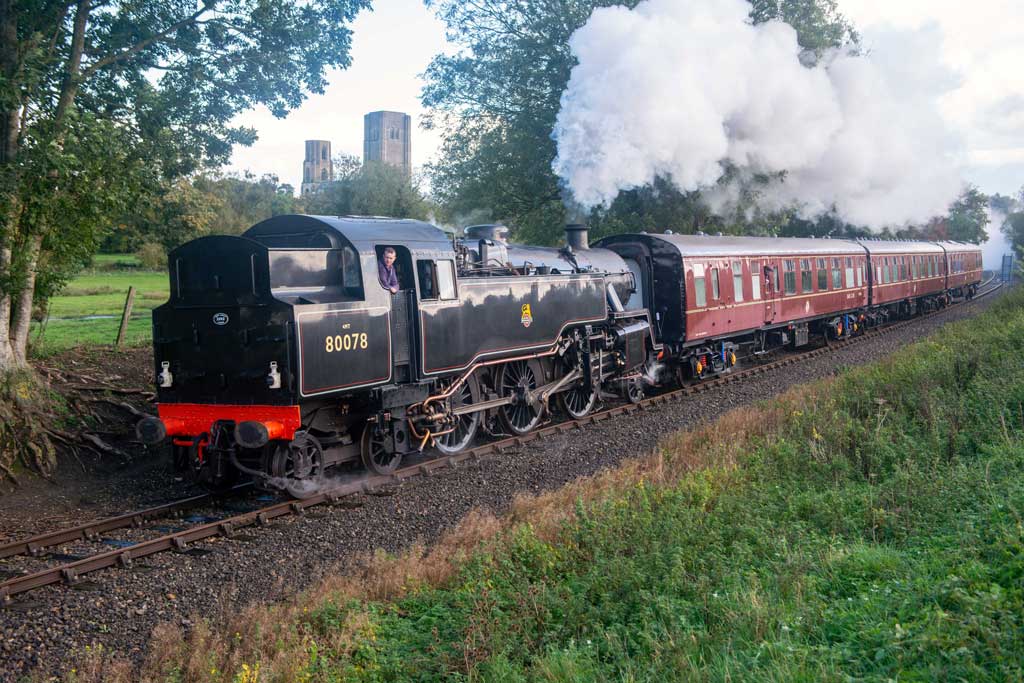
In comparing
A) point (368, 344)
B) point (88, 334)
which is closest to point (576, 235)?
point (368, 344)

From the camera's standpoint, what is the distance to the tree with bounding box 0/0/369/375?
1018 centimetres

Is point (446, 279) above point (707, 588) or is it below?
above

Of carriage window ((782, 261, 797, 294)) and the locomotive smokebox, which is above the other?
the locomotive smokebox

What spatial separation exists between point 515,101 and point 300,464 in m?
18.5

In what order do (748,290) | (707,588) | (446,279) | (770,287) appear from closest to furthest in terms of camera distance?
1. (707,588)
2. (446,279)
3. (748,290)
4. (770,287)

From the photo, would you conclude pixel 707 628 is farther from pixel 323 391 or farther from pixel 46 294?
pixel 46 294

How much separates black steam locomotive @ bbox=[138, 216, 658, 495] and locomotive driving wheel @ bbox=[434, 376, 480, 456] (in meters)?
0.02

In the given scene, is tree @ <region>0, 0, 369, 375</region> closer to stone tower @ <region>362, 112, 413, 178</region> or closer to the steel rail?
the steel rail

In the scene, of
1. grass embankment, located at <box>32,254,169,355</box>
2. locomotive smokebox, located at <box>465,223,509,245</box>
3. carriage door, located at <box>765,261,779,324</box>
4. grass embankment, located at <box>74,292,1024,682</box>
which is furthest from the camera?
carriage door, located at <box>765,261,779,324</box>

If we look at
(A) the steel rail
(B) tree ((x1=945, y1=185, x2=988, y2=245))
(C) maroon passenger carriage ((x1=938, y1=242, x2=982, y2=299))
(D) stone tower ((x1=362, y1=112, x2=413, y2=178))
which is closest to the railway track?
(A) the steel rail

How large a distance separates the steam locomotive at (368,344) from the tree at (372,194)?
32.0m

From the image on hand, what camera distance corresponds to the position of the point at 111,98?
1320 cm

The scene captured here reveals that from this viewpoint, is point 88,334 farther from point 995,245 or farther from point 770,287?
point 995,245

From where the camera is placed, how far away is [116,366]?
1423 centimetres
